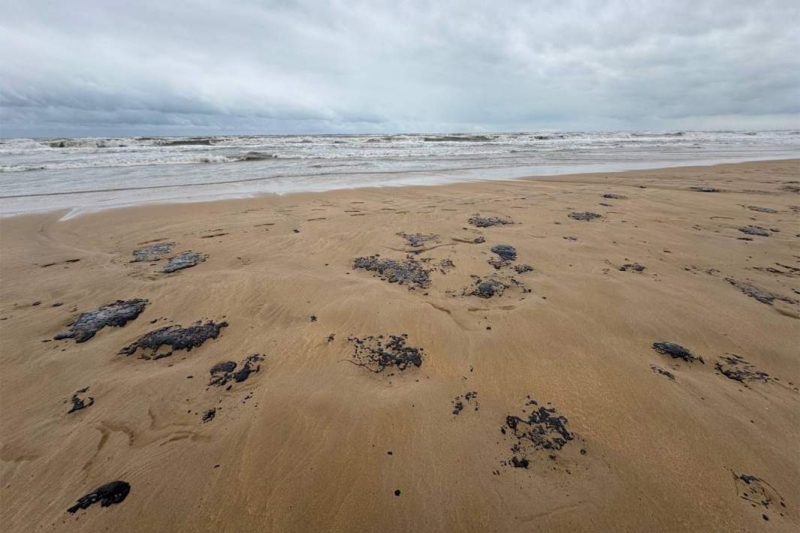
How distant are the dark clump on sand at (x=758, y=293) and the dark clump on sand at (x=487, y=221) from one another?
3.55 meters

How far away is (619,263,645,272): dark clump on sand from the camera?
471cm

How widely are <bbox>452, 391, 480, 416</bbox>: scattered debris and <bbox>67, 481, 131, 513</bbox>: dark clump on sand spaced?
7.04 feet

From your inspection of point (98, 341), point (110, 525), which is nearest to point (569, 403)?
point (110, 525)

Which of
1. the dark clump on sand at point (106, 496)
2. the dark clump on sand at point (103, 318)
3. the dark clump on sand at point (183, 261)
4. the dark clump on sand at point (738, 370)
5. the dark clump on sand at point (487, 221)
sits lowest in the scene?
the dark clump on sand at point (106, 496)

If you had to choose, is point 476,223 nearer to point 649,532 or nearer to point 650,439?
point 650,439

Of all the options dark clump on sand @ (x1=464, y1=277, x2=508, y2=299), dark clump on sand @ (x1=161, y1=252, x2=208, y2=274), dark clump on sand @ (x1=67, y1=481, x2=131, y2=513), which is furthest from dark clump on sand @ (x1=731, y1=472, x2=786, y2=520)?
dark clump on sand @ (x1=161, y1=252, x2=208, y2=274)

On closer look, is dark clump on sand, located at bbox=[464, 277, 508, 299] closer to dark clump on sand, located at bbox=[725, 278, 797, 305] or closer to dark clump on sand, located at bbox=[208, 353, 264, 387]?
dark clump on sand, located at bbox=[208, 353, 264, 387]

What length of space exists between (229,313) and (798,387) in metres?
5.25

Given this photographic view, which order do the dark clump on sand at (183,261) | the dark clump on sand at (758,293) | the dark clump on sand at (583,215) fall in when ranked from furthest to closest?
the dark clump on sand at (583,215)
the dark clump on sand at (183,261)
the dark clump on sand at (758,293)

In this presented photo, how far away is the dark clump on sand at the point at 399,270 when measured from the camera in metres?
4.52

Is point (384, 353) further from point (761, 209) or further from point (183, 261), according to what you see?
point (761, 209)

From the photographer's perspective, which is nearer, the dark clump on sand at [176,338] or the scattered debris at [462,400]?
the scattered debris at [462,400]

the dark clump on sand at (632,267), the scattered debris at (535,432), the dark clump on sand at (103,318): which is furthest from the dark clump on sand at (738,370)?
the dark clump on sand at (103,318)

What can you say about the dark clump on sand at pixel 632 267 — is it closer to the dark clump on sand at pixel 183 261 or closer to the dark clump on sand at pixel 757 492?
the dark clump on sand at pixel 757 492
